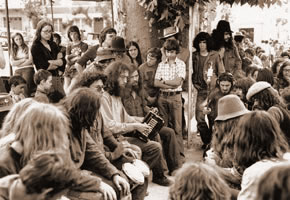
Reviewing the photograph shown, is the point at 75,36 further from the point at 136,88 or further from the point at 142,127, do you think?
the point at 142,127

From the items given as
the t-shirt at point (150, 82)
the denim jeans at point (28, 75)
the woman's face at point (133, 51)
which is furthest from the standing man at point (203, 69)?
the denim jeans at point (28, 75)

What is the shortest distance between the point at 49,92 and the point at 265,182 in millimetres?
3915

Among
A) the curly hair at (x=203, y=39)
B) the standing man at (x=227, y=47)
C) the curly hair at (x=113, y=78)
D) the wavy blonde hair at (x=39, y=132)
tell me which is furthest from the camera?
the standing man at (x=227, y=47)

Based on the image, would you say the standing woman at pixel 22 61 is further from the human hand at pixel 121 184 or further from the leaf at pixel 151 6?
the human hand at pixel 121 184

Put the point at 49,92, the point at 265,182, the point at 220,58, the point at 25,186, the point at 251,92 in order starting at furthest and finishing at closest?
1. the point at 220,58
2. the point at 49,92
3. the point at 251,92
4. the point at 25,186
5. the point at 265,182

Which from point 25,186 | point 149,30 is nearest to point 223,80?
point 149,30

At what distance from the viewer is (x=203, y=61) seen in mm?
6668

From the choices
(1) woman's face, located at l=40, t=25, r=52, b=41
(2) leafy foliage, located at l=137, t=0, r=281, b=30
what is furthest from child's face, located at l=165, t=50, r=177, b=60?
(1) woman's face, located at l=40, t=25, r=52, b=41

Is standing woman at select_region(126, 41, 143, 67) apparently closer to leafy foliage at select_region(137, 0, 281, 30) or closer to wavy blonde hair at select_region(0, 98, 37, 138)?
leafy foliage at select_region(137, 0, 281, 30)

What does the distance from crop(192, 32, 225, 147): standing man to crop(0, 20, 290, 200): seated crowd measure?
0.06 ft

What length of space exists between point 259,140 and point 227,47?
15.5 ft

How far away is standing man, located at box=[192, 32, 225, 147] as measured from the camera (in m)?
6.43

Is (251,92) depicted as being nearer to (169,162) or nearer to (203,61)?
(169,162)

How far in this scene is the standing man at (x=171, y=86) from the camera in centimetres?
572
